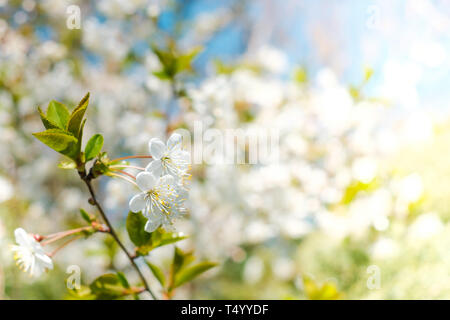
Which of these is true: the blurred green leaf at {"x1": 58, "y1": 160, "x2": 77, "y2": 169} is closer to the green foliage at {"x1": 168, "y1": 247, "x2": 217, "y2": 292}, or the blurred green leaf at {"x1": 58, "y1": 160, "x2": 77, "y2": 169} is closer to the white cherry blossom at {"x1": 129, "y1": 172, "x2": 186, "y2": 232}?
the white cherry blossom at {"x1": 129, "y1": 172, "x2": 186, "y2": 232}

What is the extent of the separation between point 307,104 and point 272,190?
0.33 m

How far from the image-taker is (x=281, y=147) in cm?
114

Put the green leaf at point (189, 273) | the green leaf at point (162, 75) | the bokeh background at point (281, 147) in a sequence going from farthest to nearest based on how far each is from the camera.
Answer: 1. the bokeh background at point (281, 147)
2. the green leaf at point (162, 75)
3. the green leaf at point (189, 273)

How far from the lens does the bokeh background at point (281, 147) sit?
78cm

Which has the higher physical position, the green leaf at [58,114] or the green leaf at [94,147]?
the green leaf at [58,114]

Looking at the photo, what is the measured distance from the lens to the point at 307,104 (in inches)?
46.3

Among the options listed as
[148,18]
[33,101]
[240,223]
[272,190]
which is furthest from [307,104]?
[33,101]

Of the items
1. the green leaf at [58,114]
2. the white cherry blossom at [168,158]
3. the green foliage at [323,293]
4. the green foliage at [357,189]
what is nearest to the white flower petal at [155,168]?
the white cherry blossom at [168,158]

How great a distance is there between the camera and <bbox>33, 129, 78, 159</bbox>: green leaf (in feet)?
1.06

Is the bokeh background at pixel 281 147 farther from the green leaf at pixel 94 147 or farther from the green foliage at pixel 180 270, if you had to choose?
Result: the green leaf at pixel 94 147

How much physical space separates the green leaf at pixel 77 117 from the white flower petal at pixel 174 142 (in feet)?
0.29

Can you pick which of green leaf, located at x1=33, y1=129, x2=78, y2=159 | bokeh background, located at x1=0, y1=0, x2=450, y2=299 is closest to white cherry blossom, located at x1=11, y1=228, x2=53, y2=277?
green leaf, located at x1=33, y1=129, x2=78, y2=159

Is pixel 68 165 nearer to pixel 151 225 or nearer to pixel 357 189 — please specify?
pixel 151 225

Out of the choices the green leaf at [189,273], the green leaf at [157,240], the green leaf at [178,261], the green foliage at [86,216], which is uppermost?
the green foliage at [86,216]
